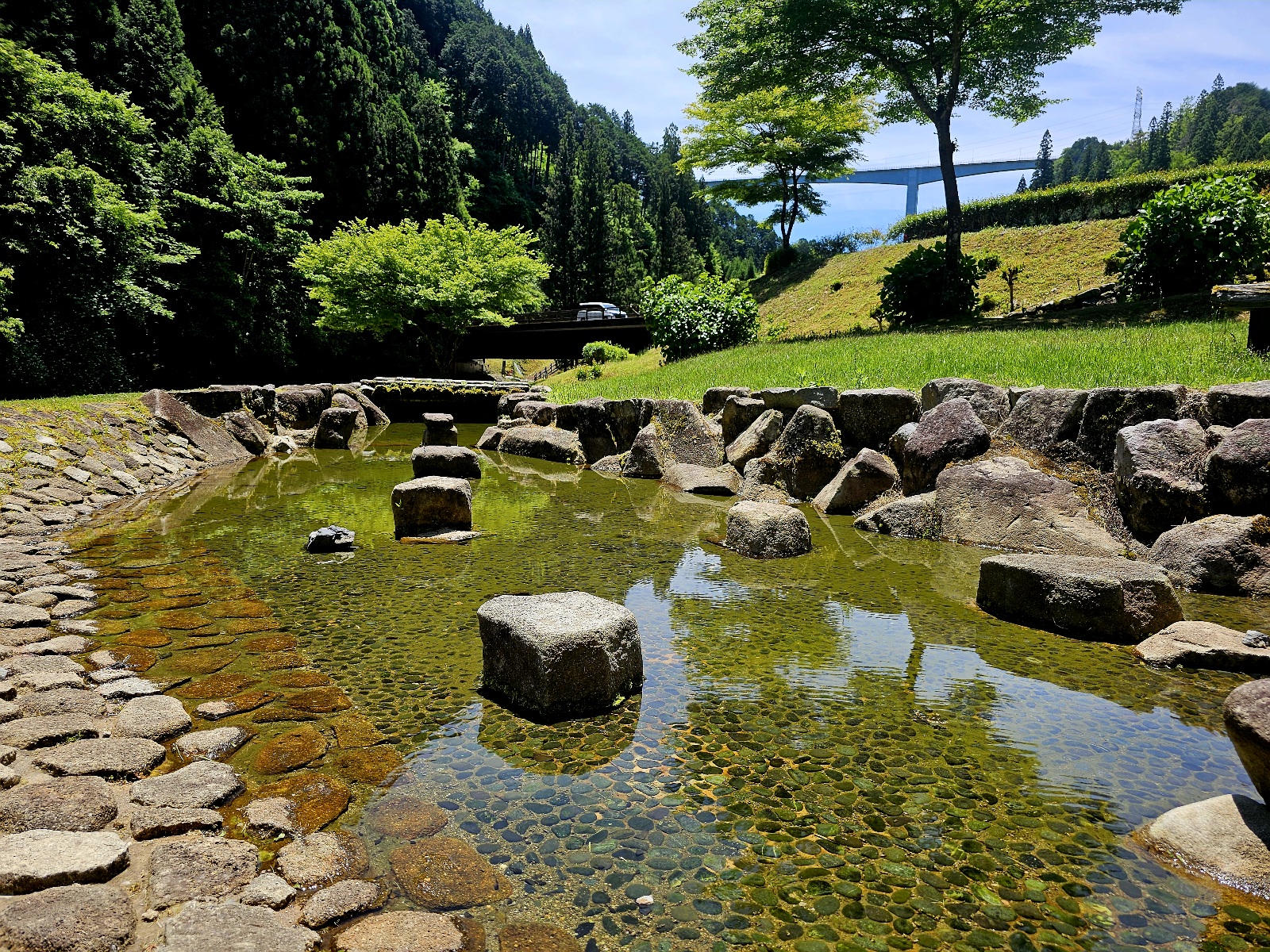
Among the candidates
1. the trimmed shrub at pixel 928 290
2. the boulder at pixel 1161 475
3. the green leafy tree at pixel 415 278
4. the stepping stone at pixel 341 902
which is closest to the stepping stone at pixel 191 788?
the stepping stone at pixel 341 902

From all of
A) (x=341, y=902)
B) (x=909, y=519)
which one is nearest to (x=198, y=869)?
(x=341, y=902)

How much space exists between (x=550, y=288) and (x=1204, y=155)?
57.2 m

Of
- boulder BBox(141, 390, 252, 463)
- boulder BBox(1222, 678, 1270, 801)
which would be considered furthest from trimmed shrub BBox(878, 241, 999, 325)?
boulder BBox(1222, 678, 1270, 801)

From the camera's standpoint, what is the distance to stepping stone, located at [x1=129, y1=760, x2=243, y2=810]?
3043 mm

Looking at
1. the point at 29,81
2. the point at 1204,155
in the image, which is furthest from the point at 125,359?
the point at 1204,155

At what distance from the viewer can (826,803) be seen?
3.23 meters

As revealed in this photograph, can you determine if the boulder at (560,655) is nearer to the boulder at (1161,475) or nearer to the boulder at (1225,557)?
the boulder at (1225,557)

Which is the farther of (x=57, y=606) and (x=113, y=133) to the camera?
(x=113, y=133)

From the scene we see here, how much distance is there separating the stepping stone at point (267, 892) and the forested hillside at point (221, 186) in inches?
620

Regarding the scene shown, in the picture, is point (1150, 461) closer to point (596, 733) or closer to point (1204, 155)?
point (596, 733)

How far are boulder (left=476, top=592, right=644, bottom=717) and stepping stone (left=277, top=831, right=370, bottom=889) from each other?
1.28m

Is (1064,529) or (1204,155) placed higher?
(1204,155)

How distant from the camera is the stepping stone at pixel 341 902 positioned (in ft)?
8.06

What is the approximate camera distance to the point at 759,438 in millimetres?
11125
